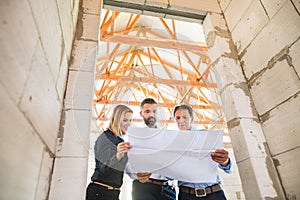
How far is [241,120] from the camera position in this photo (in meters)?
1.30

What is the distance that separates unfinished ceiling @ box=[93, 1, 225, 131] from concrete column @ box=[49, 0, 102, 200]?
2573 mm

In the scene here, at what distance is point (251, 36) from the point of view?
1428 mm

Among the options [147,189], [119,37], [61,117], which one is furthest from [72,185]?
[119,37]

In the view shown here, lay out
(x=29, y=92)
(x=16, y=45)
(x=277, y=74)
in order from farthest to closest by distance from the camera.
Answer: (x=277, y=74) < (x=29, y=92) < (x=16, y=45)

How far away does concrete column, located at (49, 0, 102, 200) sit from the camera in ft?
3.06

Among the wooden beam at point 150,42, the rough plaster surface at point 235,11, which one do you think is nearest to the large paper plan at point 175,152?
the rough plaster surface at point 235,11

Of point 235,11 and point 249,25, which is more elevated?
point 235,11

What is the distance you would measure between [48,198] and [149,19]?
475 cm

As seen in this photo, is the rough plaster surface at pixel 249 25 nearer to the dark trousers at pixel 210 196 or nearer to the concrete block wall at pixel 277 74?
the concrete block wall at pixel 277 74

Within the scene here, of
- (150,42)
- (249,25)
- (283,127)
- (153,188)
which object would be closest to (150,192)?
(153,188)

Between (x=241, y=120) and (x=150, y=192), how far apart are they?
82 cm

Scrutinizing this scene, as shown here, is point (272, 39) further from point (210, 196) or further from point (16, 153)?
point (16, 153)

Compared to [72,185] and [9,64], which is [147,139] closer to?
[72,185]

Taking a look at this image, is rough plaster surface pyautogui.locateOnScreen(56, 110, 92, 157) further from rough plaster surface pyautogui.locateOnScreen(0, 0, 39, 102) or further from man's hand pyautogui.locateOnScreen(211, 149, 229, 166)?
man's hand pyautogui.locateOnScreen(211, 149, 229, 166)
